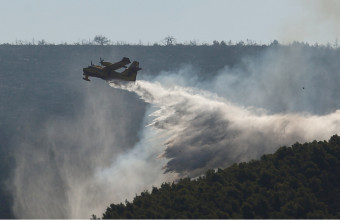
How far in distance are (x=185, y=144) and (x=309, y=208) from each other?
4755cm

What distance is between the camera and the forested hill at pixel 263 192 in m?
73.5

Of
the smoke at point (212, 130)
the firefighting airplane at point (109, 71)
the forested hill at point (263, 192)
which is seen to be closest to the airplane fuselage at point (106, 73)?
the firefighting airplane at point (109, 71)

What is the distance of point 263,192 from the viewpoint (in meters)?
78.2

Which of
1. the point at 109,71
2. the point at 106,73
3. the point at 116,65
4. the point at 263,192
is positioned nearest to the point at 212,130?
the point at 109,71

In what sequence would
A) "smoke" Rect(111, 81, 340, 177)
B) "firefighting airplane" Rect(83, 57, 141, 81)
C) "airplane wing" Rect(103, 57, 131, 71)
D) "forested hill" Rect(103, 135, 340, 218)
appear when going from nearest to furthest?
1. "forested hill" Rect(103, 135, 340, 218)
2. "firefighting airplane" Rect(83, 57, 141, 81)
3. "airplane wing" Rect(103, 57, 131, 71)
4. "smoke" Rect(111, 81, 340, 177)

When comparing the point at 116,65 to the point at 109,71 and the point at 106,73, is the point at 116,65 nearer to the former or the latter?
the point at 109,71

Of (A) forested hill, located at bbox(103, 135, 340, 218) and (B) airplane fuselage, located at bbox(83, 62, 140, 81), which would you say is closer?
(A) forested hill, located at bbox(103, 135, 340, 218)

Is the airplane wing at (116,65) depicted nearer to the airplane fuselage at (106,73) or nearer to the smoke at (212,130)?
the airplane fuselage at (106,73)

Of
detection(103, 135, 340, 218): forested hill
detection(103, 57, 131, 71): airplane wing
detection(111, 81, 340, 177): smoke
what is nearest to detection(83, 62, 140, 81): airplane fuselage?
detection(103, 57, 131, 71): airplane wing

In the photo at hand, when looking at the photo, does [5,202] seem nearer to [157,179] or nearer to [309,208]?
[157,179]

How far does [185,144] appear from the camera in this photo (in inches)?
4665

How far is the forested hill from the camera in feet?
241

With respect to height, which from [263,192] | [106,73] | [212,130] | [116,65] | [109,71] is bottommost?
[263,192]

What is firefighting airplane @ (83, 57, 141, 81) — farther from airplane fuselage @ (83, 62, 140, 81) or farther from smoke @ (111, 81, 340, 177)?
smoke @ (111, 81, 340, 177)
